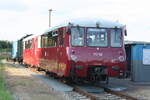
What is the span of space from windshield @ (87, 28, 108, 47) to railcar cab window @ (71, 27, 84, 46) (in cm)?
31

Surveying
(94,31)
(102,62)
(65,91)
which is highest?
(94,31)

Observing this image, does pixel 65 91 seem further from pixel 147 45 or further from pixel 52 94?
pixel 147 45

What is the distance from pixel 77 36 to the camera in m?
17.4

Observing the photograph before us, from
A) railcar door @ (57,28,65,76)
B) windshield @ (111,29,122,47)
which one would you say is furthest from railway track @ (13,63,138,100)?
windshield @ (111,29,122,47)

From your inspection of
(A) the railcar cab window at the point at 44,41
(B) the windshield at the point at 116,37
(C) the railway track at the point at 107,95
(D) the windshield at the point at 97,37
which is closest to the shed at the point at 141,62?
(B) the windshield at the point at 116,37

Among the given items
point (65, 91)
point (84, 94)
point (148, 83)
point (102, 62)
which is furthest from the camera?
point (148, 83)

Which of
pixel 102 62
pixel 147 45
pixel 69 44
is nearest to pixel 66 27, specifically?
pixel 69 44

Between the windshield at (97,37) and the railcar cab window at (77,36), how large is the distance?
0.31 meters

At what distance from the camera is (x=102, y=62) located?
17.3 m

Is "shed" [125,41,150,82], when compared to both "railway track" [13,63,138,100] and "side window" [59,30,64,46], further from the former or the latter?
"side window" [59,30,64,46]

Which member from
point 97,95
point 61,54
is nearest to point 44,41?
point 61,54

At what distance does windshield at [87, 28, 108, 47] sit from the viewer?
17.5 meters

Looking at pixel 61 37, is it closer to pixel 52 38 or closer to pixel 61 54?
pixel 61 54

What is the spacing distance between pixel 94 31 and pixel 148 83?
4.24 meters
